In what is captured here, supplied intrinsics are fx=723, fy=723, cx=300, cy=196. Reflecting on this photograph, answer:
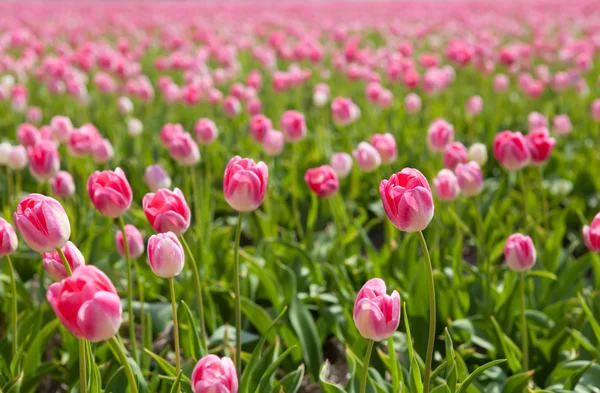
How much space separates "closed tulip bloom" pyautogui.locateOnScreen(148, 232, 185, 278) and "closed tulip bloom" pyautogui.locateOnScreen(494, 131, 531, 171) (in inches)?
51.4

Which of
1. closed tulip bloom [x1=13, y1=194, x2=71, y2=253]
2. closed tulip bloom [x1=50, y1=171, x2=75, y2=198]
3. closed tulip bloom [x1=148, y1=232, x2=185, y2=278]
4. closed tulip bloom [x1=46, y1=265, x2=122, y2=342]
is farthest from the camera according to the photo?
closed tulip bloom [x1=50, y1=171, x2=75, y2=198]

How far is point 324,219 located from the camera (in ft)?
11.4

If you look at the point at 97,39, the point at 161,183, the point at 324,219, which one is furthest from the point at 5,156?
the point at 97,39

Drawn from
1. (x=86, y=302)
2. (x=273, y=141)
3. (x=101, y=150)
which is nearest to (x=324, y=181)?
(x=273, y=141)

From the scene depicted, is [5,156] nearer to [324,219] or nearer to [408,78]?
[324,219]

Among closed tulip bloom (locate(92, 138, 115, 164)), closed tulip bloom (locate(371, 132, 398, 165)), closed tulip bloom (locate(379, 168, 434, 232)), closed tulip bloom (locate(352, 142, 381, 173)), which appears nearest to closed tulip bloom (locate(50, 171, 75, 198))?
closed tulip bloom (locate(92, 138, 115, 164))

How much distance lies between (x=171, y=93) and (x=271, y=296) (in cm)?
253

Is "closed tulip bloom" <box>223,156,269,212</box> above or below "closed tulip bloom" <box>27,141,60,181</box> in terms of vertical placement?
above

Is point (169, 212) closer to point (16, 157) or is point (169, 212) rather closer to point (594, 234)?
point (594, 234)

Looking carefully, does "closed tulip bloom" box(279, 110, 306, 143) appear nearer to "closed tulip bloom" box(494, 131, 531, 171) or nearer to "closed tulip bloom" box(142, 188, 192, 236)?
"closed tulip bloom" box(494, 131, 531, 171)

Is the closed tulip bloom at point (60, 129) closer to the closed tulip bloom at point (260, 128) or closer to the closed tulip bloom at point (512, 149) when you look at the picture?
the closed tulip bloom at point (260, 128)

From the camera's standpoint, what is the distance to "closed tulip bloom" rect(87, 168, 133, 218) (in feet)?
5.73

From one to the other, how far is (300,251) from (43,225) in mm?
1272

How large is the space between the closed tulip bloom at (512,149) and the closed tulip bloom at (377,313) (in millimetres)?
1207
